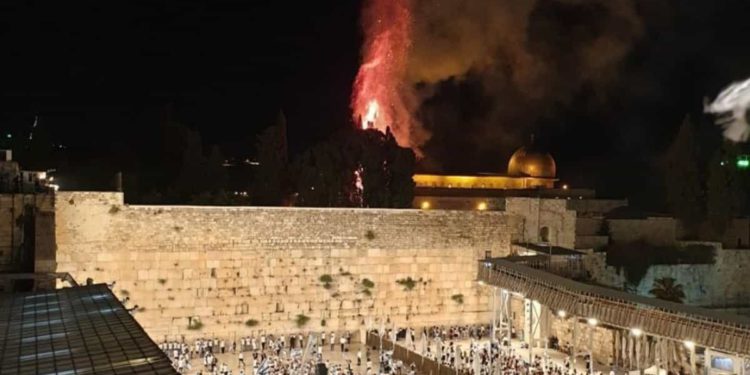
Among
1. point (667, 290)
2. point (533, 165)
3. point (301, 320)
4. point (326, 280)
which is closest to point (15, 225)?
point (301, 320)

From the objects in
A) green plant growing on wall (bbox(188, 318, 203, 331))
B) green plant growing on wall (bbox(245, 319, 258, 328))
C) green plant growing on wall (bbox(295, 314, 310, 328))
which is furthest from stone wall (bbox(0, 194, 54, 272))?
green plant growing on wall (bbox(295, 314, 310, 328))

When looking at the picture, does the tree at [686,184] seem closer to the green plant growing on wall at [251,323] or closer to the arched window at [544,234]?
the arched window at [544,234]

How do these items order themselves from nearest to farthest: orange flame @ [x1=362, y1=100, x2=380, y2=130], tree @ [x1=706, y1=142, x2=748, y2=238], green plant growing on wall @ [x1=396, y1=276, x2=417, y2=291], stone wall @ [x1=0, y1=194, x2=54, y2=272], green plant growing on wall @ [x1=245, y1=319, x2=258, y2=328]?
stone wall @ [x1=0, y1=194, x2=54, y2=272], green plant growing on wall @ [x1=245, y1=319, x2=258, y2=328], green plant growing on wall @ [x1=396, y1=276, x2=417, y2=291], tree @ [x1=706, y1=142, x2=748, y2=238], orange flame @ [x1=362, y1=100, x2=380, y2=130]

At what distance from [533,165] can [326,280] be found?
20.4 m

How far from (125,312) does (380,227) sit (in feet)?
43.8

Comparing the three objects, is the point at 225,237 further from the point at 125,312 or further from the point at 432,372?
the point at 125,312

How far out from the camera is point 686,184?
118 ft

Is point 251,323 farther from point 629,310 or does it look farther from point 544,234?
point 629,310

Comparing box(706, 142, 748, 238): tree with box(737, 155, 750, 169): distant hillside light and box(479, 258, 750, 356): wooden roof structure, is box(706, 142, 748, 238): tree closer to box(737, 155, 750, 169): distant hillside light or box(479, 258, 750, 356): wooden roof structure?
box(737, 155, 750, 169): distant hillside light

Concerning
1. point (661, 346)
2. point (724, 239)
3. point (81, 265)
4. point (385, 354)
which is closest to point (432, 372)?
point (385, 354)

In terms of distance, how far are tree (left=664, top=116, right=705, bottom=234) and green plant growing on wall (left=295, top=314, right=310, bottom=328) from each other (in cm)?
1976

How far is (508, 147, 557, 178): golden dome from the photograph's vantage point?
4225 cm

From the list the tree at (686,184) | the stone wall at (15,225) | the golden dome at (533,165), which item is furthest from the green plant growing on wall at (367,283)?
the golden dome at (533,165)

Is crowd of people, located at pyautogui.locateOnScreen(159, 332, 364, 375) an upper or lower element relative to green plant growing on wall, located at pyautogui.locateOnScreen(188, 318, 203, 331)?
lower
